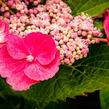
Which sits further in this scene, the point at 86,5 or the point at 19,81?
the point at 86,5

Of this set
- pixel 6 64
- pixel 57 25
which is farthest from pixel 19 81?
pixel 57 25

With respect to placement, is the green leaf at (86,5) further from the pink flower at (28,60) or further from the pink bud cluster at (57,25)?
the pink flower at (28,60)

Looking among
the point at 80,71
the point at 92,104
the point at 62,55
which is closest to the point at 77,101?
the point at 92,104

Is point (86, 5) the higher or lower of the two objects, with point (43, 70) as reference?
higher

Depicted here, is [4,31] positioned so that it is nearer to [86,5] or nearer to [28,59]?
[28,59]

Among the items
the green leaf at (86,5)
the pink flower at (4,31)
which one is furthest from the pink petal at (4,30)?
the green leaf at (86,5)

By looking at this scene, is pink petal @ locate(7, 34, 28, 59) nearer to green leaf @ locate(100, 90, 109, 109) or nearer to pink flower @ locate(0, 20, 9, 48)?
pink flower @ locate(0, 20, 9, 48)

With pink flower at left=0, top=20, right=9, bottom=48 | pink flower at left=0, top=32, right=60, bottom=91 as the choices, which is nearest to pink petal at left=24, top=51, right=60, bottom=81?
pink flower at left=0, top=32, right=60, bottom=91
